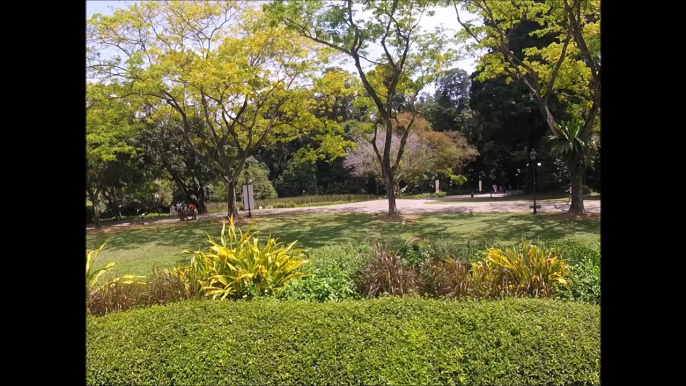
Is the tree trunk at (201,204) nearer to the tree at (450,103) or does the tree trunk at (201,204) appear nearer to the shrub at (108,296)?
the tree at (450,103)

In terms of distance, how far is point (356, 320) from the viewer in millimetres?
2812

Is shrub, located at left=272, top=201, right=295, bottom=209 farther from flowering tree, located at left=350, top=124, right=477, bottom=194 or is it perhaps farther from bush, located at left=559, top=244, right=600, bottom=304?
bush, located at left=559, top=244, right=600, bottom=304

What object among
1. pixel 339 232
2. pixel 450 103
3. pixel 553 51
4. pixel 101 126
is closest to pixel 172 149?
pixel 101 126

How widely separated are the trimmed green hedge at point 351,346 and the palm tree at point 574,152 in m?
11.9

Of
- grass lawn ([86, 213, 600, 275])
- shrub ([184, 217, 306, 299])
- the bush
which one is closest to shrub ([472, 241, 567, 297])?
the bush

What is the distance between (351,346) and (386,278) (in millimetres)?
1459

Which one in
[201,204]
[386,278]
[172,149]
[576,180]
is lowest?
[386,278]

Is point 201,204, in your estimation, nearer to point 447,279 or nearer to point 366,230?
point 366,230

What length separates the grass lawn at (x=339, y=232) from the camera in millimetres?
9232

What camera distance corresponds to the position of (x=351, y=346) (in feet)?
8.24
